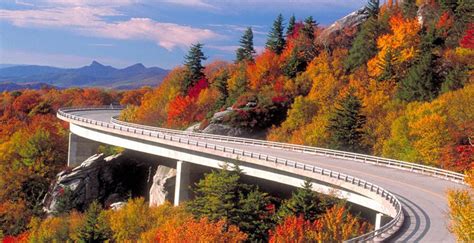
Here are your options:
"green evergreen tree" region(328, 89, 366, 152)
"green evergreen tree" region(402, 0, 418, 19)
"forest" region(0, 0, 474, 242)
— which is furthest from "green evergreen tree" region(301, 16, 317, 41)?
"green evergreen tree" region(328, 89, 366, 152)

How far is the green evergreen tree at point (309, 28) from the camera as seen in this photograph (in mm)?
88481

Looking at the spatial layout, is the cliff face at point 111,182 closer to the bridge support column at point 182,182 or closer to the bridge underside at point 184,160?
the bridge support column at point 182,182

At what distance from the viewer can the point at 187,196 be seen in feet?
A: 170

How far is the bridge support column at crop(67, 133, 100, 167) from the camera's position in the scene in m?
70.3

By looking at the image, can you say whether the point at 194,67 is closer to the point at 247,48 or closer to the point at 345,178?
the point at 247,48

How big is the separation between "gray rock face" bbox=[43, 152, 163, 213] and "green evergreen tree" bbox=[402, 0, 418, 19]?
47898mm

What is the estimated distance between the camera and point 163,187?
179 ft

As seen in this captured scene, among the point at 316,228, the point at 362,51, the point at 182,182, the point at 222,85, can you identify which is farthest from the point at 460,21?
the point at 316,228

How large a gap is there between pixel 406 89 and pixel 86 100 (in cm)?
8827

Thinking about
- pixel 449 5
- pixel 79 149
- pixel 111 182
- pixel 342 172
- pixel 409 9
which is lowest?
pixel 111 182

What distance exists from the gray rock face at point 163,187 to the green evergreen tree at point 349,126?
19346 mm

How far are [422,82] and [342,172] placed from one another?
24.7m

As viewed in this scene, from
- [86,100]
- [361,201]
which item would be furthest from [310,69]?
[86,100]

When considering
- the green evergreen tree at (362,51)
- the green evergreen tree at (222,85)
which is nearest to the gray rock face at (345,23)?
the green evergreen tree at (362,51)
